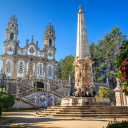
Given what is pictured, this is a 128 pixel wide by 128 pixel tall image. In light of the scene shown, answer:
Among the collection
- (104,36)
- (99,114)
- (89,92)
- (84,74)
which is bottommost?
(99,114)

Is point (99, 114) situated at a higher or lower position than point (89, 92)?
lower

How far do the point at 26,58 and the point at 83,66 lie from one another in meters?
30.3

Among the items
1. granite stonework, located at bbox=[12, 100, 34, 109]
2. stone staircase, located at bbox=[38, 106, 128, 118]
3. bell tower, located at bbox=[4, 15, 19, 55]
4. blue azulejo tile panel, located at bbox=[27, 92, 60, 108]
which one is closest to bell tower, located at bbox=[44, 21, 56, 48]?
bell tower, located at bbox=[4, 15, 19, 55]

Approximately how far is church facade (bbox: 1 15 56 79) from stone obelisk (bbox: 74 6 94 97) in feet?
83.8

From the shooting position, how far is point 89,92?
1233 centimetres

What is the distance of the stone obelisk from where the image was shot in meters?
12.5

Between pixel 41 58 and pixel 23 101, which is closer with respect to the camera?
pixel 23 101

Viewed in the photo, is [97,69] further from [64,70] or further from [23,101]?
[23,101]

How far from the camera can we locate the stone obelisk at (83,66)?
12.5 m

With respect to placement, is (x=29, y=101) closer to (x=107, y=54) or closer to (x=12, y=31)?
(x=107, y=54)

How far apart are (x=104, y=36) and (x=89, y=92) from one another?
3132 cm

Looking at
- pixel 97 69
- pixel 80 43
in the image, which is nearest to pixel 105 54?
pixel 97 69

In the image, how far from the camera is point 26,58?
41188 millimetres

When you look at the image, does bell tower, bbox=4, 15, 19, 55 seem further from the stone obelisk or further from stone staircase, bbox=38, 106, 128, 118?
stone staircase, bbox=38, 106, 128, 118
